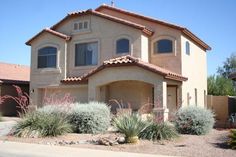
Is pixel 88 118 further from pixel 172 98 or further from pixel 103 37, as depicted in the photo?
pixel 103 37

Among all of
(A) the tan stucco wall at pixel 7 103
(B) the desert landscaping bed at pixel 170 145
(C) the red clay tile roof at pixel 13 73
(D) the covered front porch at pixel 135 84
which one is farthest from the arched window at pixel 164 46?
(C) the red clay tile roof at pixel 13 73

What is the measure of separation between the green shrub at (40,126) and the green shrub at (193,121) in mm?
5360

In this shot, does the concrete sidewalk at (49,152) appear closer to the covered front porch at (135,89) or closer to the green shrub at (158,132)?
the green shrub at (158,132)

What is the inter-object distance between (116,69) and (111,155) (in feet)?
36.2

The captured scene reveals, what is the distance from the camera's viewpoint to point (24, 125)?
16.5m

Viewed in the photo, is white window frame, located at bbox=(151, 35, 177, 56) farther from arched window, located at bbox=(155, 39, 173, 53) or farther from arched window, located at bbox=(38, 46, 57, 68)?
arched window, located at bbox=(38, 46, 57, 68)

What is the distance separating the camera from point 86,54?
26.0 meters

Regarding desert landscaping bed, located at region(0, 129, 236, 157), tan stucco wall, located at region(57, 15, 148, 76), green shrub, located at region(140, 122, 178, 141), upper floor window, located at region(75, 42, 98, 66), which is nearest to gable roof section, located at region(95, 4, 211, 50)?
tan stucco wall, located at region(57, 15, 148, 76)

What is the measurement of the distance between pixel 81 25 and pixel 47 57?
11.8 ft

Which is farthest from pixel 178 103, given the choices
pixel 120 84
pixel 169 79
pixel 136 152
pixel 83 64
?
pixel 136 152

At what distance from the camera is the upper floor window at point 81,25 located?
26.1 meters

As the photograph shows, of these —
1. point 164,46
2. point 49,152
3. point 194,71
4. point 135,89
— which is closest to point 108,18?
point 164,46

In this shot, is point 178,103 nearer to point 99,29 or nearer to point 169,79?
point 169,79

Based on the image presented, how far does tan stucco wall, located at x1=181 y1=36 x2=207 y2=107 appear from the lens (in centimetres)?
2388
